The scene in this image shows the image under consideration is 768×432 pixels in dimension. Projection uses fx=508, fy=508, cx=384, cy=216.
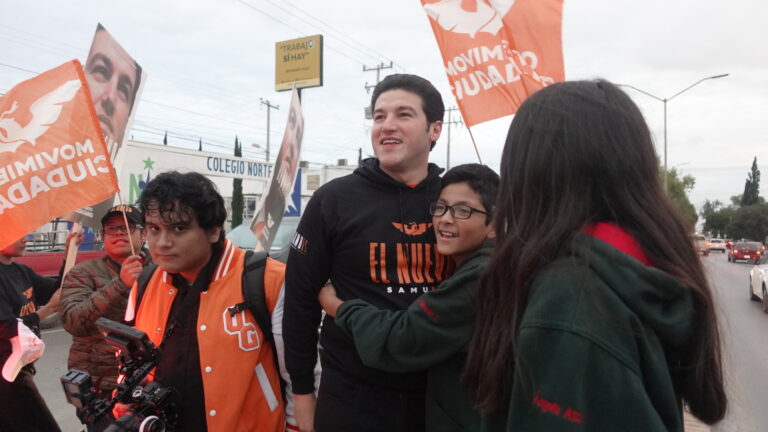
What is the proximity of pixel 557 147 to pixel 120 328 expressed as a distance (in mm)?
1635

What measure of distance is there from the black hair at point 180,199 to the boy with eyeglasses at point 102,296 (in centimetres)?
66

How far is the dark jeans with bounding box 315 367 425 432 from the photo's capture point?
2033mm

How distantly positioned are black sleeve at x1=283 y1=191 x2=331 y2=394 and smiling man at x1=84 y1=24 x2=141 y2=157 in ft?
7.63

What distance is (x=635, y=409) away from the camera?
38.2 inches

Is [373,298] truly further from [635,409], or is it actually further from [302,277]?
[635,409]

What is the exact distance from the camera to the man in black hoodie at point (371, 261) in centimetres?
206

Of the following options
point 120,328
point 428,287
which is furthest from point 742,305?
point 120,328

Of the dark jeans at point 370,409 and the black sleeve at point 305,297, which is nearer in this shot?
the dark jeans at point 370,409

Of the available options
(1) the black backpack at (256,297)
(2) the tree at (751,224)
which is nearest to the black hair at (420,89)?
(1) the black backpack at (256,297)

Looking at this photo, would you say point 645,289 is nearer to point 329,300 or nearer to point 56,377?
point 329,300

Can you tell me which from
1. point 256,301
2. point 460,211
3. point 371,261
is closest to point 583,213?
point 460,211

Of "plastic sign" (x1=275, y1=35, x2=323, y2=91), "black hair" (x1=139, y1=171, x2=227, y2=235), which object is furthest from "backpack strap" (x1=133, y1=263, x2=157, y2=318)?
"plastic sign" (x1=275, y1=35, x2=323, y2=91)

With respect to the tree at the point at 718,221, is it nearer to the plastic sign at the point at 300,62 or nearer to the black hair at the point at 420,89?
the plastic sign at the point at 300,62

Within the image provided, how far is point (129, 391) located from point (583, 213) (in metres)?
1.69
